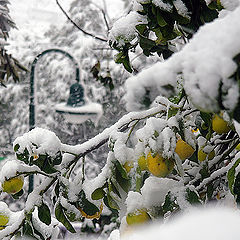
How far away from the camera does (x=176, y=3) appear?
0.62 m

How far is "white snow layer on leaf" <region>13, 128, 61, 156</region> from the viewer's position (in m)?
0.75

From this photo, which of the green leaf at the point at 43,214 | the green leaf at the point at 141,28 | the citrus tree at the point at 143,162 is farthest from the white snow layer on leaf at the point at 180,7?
the green leaf at the point at 43,214

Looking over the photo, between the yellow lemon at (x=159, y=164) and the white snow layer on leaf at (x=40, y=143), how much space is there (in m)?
0.21

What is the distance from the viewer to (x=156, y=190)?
660 mm

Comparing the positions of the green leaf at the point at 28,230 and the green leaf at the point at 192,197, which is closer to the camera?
the green leaf at the point at 192,197

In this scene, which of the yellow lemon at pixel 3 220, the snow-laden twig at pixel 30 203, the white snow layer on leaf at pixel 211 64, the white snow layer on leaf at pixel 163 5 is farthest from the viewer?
the yellow lemon at pixel 3 220

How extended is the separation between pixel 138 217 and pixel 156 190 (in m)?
0.07

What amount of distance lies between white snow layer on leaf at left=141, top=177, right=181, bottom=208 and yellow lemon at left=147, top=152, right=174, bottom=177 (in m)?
0.03

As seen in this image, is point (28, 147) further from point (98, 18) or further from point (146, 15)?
point (98, 18)

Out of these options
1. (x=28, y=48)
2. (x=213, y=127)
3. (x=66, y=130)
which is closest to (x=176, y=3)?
(x=213, y=127)

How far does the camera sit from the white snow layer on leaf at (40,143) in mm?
747

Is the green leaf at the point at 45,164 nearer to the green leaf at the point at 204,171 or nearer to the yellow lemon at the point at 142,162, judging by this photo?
the yellow lemon at the point at 142,162

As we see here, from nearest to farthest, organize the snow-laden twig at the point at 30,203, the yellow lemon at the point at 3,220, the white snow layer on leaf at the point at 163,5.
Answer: the white snow layer on leaf at the point at 163,5
the snow-laden twig at the point at 30,203
the yellow lemon at the point at 3,220

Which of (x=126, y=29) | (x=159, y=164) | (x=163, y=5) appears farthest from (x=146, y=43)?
(x=159, y=164)
